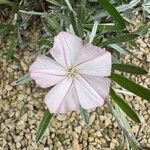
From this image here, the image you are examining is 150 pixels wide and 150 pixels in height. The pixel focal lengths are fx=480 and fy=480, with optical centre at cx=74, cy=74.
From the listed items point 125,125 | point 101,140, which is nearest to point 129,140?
point 125,125

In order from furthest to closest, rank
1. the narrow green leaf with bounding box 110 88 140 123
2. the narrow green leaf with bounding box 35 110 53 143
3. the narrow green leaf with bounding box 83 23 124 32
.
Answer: the narrow green leaf with bounding box 83 23 124 32 < the narrow green leaf with bounding box 35 110 53 143 < the narrow green leaf with bounding box 110 88 140 123

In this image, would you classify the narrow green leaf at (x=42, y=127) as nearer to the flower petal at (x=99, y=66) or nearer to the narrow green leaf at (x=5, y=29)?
the flower petal at (x=99, y=66)

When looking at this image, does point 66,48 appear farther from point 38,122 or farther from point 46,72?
point 38,122

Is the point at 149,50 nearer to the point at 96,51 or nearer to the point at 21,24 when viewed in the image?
the point at 21,24

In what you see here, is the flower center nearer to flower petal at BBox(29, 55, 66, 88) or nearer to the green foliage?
flower petal at BBox(29, 55, 66, 88)

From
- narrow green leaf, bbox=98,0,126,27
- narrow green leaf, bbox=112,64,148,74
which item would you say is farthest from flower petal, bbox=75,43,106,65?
narrow green leaf, bbox=98,0,126,27

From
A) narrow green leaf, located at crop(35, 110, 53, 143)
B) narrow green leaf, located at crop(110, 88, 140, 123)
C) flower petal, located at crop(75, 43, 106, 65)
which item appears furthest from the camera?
narrow green leaf, located at crop(35, 110, 53, 143)

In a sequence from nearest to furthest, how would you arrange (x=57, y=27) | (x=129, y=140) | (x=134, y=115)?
(x=134, y=115)
(x=129, y=140)
(x=57, y=27)
